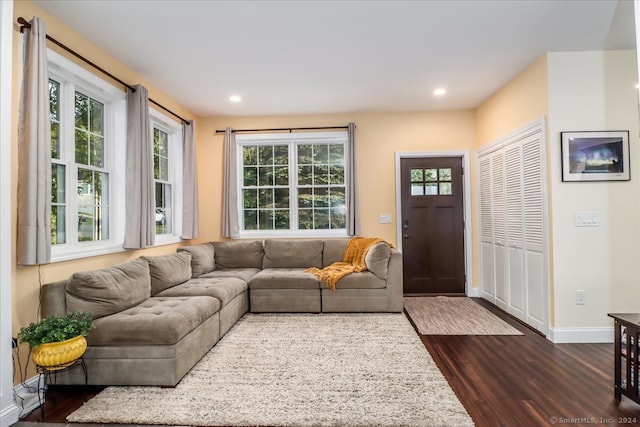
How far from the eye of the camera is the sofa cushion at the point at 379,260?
4.02 meters

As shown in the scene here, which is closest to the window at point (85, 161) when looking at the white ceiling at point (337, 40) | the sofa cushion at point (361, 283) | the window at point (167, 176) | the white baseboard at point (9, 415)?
the white ceiling at point (337, 40)

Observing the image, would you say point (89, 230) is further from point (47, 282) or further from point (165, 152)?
point (165, 152)

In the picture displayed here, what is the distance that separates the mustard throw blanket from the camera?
158 inches

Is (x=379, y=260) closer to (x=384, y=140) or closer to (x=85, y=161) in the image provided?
(x=384, y=140)

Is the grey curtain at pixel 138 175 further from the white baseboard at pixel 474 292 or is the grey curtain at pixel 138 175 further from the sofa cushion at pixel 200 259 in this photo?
the white baseboard at pixel 474 292

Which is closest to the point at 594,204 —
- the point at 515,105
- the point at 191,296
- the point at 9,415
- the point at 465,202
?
the point at 515,105

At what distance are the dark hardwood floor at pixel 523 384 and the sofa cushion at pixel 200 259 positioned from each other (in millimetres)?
1943

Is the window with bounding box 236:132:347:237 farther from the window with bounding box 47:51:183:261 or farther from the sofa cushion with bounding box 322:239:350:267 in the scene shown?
the window with bounding box 47:51:183:261

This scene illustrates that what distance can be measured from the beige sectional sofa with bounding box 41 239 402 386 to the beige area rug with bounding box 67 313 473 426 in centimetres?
18

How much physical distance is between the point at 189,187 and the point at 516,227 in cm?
410

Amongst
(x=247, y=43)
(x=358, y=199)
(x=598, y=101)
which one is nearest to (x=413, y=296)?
(x=358, y=199)

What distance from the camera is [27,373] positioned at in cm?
229

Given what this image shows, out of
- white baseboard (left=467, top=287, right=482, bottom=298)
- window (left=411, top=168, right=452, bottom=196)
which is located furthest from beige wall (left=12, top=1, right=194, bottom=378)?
white baseboard (left=467, top=287, right=482, bottom=298)

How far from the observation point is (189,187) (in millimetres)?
4645
